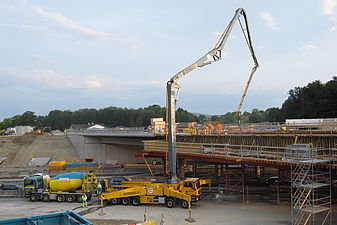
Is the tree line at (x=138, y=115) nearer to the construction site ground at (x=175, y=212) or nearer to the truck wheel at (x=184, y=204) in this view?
the construction site ground at (x=175, y=212)

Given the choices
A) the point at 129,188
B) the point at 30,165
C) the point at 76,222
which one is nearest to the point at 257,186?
the point at 129,188

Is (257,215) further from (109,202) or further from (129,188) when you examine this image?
(109,202)

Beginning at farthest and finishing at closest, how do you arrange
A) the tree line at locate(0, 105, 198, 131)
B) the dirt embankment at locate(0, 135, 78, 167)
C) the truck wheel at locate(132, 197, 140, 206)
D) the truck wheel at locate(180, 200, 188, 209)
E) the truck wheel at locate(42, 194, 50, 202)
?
the tree line at locate(0, 105, 198, 131) < the dirt embankment at locate(0, 135, 78, 167) < the truck wheel at locate(42, 194, 50, 202) < the truck wheel at locate(132, 197, 140, 206) < the truck wheel at locate(180, 200, 188, 209)

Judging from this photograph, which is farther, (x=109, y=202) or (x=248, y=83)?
(x=248, y=83)

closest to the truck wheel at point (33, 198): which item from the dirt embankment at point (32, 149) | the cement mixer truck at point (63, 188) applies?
the cement mixer truck at point (63, 188)

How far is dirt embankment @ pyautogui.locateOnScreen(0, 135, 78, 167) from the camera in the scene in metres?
58.5

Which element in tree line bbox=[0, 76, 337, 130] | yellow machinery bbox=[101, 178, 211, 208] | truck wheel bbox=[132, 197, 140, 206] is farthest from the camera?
tree line bbox=[0, 76, 337, 130]

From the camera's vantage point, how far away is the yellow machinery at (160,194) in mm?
22203

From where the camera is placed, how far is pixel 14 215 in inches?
818

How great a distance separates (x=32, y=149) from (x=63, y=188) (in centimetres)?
4114

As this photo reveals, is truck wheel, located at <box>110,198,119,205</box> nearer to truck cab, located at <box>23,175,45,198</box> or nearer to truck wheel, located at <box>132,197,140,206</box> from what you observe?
truck wheel, located at <box>132,197,140,206</box>

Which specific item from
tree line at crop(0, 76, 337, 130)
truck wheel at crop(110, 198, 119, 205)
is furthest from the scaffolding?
tree line at crop(0, 76, 337, 130)

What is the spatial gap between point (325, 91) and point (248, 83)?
27.9 metres

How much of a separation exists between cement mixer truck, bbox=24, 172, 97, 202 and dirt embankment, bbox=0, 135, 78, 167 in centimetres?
3348
